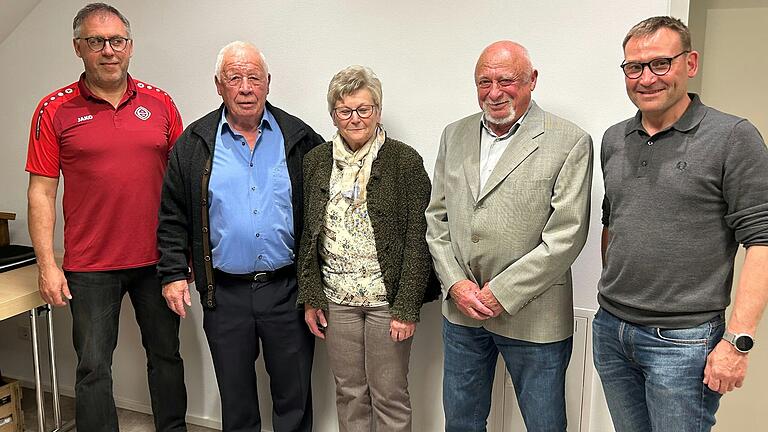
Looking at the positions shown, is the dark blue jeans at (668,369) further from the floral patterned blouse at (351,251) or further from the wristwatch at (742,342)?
the floral patterned blouse at (351,251)

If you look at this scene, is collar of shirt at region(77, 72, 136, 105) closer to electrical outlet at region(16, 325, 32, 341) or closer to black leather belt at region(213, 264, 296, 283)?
black leather belt at region(213, 264, 296, 283)

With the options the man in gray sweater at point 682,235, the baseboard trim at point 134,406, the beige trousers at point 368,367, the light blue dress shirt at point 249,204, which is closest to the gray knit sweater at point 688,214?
the man in gray sweater at point 682,235

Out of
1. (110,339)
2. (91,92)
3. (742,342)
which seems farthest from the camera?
(110,339)

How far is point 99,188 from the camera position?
2318mm

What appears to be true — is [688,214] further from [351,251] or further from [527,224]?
[351,251]

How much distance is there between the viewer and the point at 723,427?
2496 mm

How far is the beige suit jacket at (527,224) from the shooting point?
184cm

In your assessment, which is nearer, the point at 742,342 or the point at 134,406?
the point at 742,342

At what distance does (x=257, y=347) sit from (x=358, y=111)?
3.16 ft

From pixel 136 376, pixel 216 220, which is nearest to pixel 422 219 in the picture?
pixel 216 220

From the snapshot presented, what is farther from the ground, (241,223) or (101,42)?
(101,42)

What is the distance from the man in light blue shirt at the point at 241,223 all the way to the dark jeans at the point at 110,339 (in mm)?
189

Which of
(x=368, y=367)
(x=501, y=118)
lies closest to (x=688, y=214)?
(x=501, y=118)

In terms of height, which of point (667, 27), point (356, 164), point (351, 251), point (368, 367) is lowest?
point (368, 367)
